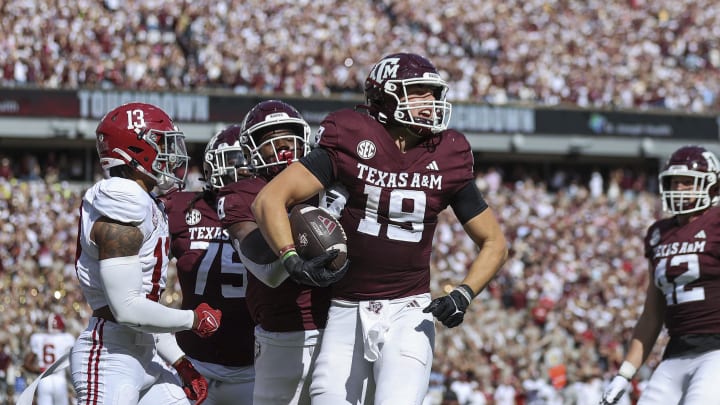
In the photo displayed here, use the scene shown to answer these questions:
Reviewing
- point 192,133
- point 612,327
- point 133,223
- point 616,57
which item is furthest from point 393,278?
point 616,57

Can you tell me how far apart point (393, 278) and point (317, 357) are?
18.8 inches

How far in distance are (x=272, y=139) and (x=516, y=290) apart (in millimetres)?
11528

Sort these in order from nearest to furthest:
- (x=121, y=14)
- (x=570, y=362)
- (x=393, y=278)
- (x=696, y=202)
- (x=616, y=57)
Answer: (x=393, y=278) → (x=696, y=202) → (x=570, y=362) → (x=121, y=14) → (x=616, y=57)

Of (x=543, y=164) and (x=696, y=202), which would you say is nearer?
(x=696, y=202)

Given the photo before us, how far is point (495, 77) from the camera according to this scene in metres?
21.8

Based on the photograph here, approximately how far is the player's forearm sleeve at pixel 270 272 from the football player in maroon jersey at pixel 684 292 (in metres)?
2.51

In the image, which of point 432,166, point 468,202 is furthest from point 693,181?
point 432,166

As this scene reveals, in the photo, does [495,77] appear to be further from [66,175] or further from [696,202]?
[696,202]

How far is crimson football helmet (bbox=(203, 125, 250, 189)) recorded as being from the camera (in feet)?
18.9

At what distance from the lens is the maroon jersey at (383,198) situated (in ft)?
14.8

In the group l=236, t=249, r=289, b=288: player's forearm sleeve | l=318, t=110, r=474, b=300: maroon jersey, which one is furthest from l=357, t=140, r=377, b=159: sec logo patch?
l=236, t=249, r=289, b=288: player's forearm sleeve

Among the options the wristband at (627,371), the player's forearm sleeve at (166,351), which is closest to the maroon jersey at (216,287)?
the player's forearm sleeve at (166,351)

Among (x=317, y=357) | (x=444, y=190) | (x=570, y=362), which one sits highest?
(x=444, y=190)

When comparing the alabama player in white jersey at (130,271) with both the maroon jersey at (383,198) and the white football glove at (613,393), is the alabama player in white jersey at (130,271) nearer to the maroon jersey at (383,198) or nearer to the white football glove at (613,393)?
the maroon jersey at (383,198)
